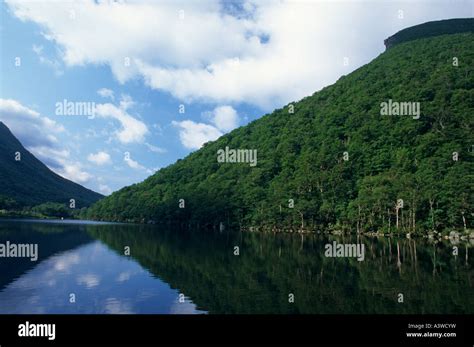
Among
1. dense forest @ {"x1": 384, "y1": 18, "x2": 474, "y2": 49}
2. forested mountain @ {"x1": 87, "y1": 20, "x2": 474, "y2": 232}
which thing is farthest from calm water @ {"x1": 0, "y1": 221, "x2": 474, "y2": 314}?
dense forest @ {"x1": 384, "y1": 18, "x2": 474, "y2": 49}

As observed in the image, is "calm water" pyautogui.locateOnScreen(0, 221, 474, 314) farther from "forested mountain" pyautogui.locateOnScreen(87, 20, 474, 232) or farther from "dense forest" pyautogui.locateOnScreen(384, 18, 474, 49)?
"dense forest" pyautogui.locateOnScreen(384, 18, 474, 49)

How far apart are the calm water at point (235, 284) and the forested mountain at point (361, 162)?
38847mm

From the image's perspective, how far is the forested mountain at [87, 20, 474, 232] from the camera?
7894 centimetres

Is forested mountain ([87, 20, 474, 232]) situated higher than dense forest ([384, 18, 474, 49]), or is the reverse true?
dense forest ([384, 18, 474, 49])

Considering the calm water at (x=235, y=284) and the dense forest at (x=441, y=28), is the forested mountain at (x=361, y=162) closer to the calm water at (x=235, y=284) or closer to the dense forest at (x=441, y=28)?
the dense forest at (x=441, y=28)

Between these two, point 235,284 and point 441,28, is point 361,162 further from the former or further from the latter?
point 441,28

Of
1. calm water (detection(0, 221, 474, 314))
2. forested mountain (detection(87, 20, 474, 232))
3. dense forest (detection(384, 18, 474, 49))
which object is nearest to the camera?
calm water (detection(0, 221, 474, 314))

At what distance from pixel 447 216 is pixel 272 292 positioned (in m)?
61.4

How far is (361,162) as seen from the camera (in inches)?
4326

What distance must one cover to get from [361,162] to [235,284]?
9134 cm

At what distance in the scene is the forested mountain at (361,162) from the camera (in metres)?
78.9

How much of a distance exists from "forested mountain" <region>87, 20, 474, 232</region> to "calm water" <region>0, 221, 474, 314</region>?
38.8 metres

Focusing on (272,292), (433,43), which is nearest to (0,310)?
(272,292)

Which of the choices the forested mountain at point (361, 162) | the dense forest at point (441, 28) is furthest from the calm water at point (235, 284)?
the dense forest at point (441, 28)
